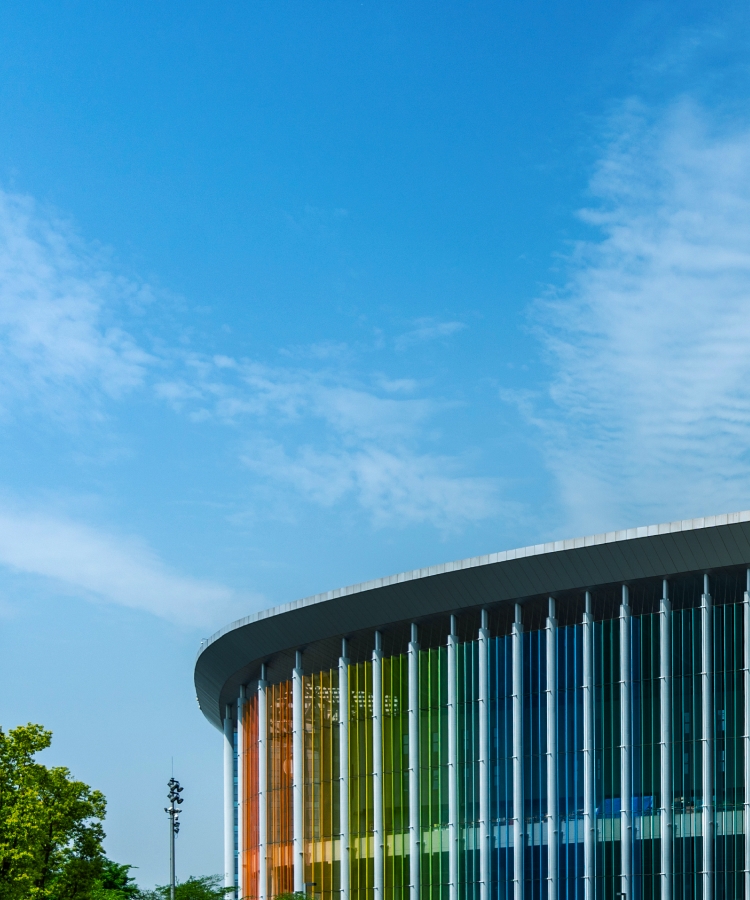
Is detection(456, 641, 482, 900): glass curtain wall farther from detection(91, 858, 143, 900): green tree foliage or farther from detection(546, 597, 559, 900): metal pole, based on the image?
detection(91, 858, 143, 900): green tree foliage

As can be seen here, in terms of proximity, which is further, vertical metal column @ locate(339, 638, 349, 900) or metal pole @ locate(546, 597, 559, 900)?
vertical metal column @ locate(339, 638, 349, 900)

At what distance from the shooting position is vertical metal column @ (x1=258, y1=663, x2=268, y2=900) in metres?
58.5

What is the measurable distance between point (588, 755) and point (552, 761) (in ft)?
4.71

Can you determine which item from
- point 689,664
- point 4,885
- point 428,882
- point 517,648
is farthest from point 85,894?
point 689,664

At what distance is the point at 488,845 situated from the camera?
152ft

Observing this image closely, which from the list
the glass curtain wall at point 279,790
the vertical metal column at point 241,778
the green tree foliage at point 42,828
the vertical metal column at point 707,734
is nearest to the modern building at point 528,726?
the vertical metal column at point 707,734

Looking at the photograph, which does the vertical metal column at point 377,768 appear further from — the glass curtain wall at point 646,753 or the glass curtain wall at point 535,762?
the glass curtain wall at point 646,753

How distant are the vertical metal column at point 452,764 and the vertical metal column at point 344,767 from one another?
5.81 metres

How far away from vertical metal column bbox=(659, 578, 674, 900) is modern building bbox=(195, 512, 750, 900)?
0.06 meters

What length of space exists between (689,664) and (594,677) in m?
3.46

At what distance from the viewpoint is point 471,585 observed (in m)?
48.0

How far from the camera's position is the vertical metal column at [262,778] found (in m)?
58.5

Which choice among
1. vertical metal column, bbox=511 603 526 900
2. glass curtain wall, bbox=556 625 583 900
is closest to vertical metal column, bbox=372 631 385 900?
vertical metal column, bbox=511 603 526 900

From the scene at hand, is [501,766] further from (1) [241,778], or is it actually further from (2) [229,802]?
(2) [229,802]
